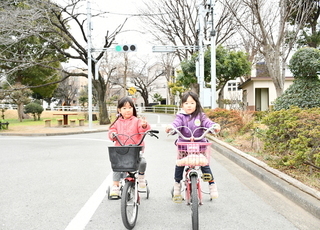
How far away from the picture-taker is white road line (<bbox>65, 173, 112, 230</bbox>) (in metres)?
3.38

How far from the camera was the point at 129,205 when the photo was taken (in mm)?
3260

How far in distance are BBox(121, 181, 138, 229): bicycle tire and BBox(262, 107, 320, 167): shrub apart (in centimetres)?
246

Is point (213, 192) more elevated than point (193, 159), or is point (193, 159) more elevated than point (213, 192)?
point (193, 159)

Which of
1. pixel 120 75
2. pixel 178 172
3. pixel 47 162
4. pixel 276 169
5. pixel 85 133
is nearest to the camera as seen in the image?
pixel 178 172

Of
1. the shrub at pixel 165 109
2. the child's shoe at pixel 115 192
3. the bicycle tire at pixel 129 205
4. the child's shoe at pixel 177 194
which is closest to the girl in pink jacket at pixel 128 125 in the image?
the child's shoe at pixel 115 192

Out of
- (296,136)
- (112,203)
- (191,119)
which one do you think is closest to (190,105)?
(191,119)

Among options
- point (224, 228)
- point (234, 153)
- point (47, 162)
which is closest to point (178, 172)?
point (224, 228)

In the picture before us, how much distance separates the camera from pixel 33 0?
16906 mm

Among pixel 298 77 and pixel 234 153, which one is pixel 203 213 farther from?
pixel 298 77

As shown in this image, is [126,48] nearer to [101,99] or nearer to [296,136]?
[101,99]

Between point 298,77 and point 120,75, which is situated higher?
point 120,75

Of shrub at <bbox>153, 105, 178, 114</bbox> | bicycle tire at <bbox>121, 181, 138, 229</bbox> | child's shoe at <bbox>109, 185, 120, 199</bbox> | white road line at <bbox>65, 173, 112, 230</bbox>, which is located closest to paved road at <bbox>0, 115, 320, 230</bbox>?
white road line at <bbox>65, 173, 112, 230</bbox>

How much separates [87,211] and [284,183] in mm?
2942

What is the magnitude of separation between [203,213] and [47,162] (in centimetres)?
500
